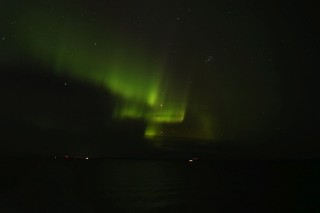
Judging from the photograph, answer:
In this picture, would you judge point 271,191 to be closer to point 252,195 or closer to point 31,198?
point 252,195

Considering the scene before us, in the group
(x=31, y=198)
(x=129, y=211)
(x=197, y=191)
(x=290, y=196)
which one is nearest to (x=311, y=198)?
(x=290, y=196)

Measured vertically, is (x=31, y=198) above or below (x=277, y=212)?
below

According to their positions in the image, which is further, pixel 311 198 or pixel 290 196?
pixel 290 196

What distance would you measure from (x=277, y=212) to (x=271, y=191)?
10.6 ft

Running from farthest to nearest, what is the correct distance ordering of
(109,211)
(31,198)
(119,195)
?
(119,195) < (31,198) < (109,211)

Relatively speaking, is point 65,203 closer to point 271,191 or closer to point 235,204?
point 235,204

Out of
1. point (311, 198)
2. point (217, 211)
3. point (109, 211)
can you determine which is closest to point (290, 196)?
point (311, 198)

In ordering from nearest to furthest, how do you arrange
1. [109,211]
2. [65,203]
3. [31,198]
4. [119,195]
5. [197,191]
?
[109,211]
[65,203]
[31,198]
[119,195]
[197,191]

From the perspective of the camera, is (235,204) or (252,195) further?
(252,195)

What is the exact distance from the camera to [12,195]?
8320 millimetres

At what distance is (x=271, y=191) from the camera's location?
1012cm

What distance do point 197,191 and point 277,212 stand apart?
3148mm

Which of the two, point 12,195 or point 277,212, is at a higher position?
point 277,212

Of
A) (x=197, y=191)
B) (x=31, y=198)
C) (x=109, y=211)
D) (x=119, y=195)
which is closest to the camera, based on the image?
(x=109, y=211)
